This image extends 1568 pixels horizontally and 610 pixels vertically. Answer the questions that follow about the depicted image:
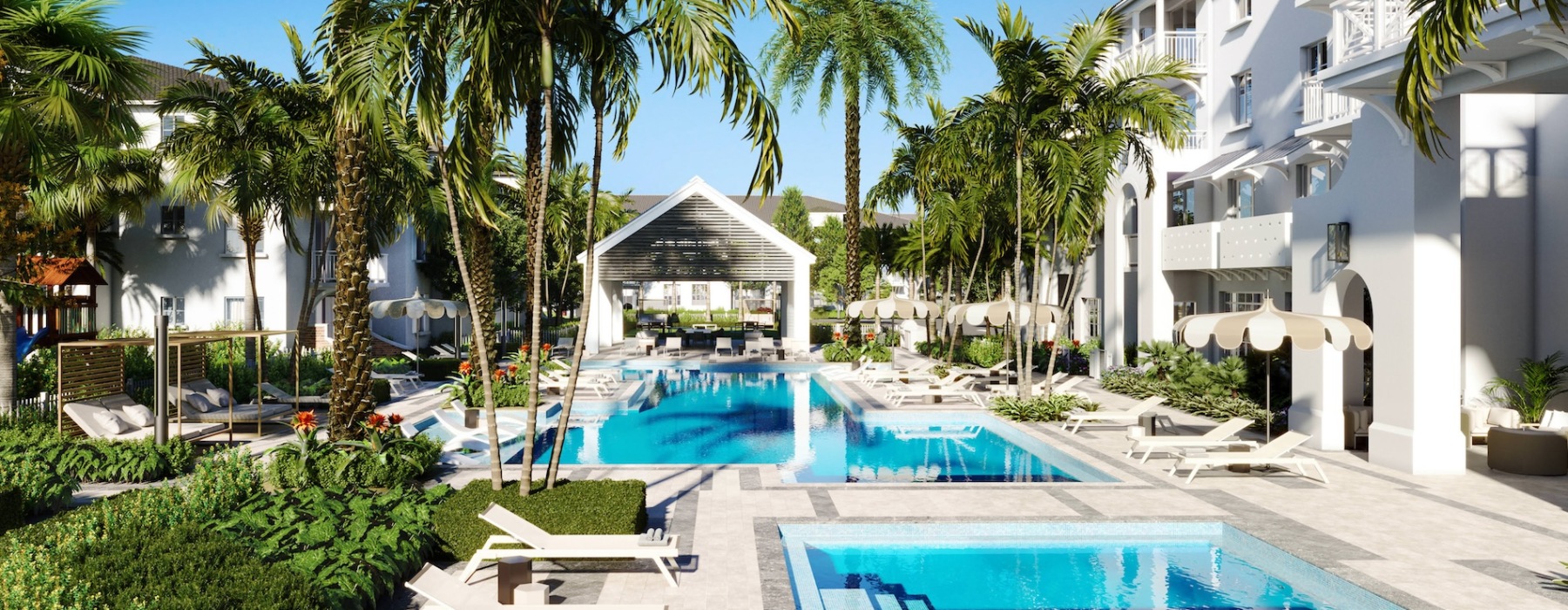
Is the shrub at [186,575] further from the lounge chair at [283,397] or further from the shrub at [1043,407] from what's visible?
the shrub at [1043,407]

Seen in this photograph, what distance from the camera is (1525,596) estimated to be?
765 centimetres

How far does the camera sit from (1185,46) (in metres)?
25.5

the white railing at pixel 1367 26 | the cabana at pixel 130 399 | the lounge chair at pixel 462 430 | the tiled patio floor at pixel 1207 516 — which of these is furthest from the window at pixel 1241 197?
the cabana at pixel 130 399

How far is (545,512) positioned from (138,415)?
903cm

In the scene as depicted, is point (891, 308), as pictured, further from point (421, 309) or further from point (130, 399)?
point (130, 399)

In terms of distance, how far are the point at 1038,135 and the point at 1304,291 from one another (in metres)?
5.59

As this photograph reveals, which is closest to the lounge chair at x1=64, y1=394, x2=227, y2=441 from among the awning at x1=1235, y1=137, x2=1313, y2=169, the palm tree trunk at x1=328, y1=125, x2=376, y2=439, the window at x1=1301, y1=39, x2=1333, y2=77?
the palm tree trunk at x1=328, y1=125, x2=376, y2=439

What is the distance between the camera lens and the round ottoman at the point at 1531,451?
1262 cm

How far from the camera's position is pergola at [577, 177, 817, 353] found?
36.1m

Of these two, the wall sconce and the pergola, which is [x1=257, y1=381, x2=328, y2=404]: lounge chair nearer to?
the pergola

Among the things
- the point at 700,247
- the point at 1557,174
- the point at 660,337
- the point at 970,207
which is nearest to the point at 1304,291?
the point at 1557,174

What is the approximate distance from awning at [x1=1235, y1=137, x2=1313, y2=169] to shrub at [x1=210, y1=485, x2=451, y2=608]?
656 inches

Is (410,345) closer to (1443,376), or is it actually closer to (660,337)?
(660,337)

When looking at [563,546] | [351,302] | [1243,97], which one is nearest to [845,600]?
[563,546]
